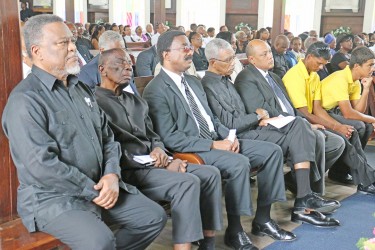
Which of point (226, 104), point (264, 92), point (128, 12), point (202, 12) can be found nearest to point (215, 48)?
point (226, 104)

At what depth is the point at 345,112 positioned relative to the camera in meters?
3.89

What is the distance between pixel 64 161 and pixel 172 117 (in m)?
0.99

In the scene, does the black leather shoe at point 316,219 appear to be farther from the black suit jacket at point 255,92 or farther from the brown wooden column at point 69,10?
the brown wooden column at point 69,10

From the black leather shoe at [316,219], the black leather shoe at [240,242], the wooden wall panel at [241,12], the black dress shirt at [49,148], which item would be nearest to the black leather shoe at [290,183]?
the black leather shoe at [316,219]

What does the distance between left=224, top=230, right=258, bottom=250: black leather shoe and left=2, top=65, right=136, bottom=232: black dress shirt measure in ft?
3.09

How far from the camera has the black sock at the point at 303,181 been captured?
3.12 metres

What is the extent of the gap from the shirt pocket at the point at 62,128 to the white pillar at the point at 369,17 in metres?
12.6

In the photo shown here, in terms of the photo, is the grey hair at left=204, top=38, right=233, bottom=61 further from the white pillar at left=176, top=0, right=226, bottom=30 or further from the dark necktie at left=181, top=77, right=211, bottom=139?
the white pillar at left=176, top=0, right=226, bottom=30

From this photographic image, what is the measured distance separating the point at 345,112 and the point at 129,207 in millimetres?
2299

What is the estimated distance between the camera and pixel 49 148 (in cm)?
194

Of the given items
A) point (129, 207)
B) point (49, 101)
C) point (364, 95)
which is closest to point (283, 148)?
point (364, 95)

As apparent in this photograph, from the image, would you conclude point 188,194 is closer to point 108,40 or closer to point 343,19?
point 108,40

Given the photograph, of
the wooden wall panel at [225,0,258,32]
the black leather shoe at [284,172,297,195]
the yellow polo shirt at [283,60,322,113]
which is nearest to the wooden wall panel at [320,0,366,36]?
the wooden wall panel at [225,0,258,32]

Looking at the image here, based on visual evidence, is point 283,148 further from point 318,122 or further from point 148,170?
point 148,170
